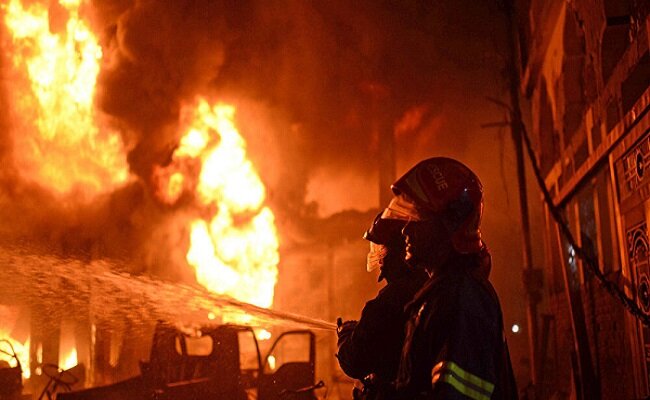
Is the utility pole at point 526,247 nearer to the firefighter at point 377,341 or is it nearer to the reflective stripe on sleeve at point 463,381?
the firefighter at point 377,341

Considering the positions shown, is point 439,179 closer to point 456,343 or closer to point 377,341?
point 456,343

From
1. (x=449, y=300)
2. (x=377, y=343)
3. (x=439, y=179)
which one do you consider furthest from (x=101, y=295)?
Result: (x=449, y=300)

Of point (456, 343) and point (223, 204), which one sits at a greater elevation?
point (223, 204)

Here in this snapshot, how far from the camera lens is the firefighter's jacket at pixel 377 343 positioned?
332cm

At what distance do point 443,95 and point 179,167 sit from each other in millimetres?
6779

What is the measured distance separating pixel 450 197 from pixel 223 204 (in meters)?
12.0

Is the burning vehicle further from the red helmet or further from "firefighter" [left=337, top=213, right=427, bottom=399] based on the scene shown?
the red helmet

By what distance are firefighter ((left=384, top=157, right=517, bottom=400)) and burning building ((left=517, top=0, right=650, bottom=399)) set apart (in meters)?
2.83

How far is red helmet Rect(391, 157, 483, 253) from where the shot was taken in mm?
2801

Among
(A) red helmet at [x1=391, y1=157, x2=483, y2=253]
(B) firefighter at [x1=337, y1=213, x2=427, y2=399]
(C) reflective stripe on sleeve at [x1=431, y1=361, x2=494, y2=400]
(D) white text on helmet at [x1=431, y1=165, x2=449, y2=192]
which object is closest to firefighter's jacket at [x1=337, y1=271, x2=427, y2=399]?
(B) firefighter at [x1=337, y1=213, x2=427, y2=399]

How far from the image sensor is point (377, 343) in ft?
10.9

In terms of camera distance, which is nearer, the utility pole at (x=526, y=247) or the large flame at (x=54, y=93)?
the large flame at (x=54, y=93)

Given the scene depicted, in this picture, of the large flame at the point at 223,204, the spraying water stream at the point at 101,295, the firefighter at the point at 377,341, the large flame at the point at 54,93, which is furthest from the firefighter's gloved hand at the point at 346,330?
the large flame at the point at 223,204

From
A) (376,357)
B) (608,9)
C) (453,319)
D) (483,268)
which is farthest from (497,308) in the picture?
(608,9)
